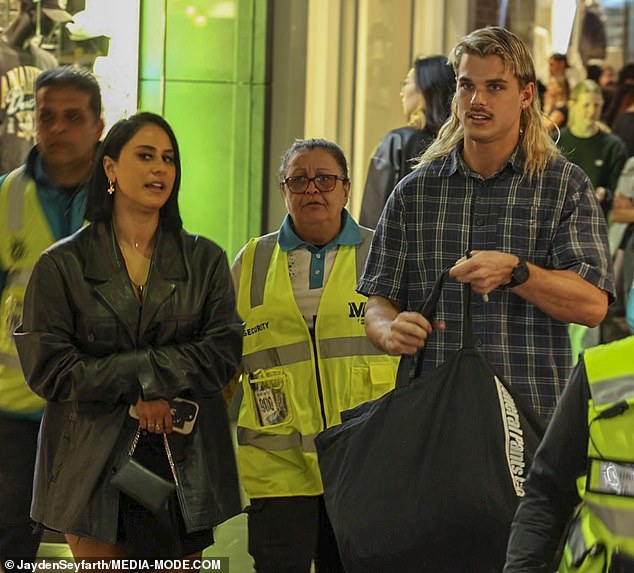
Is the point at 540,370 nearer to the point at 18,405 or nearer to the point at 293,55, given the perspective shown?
the point at 18,405

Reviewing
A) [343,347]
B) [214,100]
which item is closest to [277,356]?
[343,347]

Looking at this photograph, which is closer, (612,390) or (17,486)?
(612,390)

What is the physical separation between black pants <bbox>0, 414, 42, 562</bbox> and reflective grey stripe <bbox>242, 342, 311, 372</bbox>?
0.82 metres

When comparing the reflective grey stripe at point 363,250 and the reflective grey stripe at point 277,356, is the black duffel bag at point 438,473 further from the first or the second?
the reflective grey stripe at point 363,250

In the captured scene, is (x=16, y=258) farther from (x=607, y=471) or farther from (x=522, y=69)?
(x=607, y=471)

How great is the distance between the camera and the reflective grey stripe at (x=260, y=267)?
5.12 meters

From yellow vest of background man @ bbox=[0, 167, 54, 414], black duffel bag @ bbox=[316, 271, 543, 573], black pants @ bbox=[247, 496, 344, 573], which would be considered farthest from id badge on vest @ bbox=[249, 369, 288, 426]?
black duffel bag @ bbox=[316, 271, 543, 573]

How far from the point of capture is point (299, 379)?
502cm

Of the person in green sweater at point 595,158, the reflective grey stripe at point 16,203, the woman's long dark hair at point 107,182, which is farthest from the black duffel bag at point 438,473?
the person in green sweater at point 595,158

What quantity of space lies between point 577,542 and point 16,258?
3.17m

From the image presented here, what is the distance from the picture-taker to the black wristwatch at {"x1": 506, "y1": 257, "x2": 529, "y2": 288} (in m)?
3.83

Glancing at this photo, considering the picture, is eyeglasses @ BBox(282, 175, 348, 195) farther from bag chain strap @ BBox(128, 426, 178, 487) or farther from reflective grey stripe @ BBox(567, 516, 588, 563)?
reflective grey stripe @ BBox(567, 516, 588, 563)

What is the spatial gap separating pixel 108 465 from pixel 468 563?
1.49 metres

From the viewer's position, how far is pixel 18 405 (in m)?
5.25
